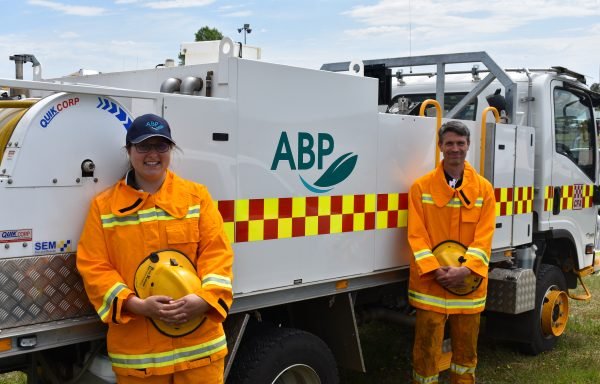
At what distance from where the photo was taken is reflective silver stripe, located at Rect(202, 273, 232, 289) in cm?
260

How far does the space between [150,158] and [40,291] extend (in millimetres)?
649

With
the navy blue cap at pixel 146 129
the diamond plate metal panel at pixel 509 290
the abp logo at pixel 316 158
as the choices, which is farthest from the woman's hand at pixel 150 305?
the diamond plate metal panel at pixel 509 290

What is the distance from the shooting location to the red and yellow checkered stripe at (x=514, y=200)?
458 centimetres

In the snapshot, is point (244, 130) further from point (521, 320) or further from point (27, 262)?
point (521, 320)

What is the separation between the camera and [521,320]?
5.43 metres

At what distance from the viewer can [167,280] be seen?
2506 mm

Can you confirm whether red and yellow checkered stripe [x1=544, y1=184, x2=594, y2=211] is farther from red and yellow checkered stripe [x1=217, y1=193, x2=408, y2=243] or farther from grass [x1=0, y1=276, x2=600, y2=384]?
red and yellow checkered stripe [x1=217, y1=193, x2=408, y2=243]

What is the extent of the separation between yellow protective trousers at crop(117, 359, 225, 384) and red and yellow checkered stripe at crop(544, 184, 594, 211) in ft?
11.6

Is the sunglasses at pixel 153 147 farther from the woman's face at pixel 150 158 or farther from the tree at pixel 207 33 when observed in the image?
the tree at pixel 207 33

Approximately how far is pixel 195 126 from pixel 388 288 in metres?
2.02

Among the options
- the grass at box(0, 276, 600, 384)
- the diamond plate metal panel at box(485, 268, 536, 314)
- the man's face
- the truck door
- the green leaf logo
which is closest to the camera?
the green leaf logo

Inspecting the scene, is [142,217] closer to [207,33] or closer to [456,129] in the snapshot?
[456,129]

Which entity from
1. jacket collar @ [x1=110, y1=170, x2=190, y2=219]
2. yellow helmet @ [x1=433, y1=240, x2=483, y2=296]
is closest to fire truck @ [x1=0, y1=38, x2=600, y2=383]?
jacket collar @ [x1=110, y1=170, x2=190, y2=219]

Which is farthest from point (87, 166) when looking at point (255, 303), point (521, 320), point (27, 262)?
point (521, 320)
